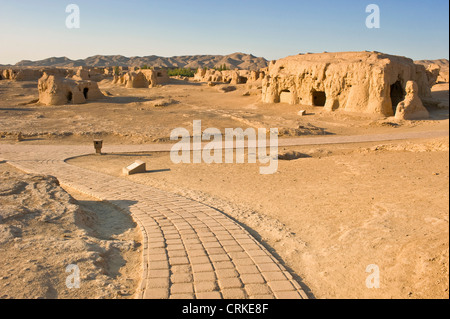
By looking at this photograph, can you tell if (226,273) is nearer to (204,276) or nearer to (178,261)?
(204,276)

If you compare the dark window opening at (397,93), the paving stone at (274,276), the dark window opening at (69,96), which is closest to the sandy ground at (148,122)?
the dark window opening at (69,96)

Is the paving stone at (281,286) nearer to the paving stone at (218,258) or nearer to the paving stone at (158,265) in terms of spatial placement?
the paving stone at (218,258)

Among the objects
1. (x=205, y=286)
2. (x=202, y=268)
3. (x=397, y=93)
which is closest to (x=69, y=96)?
(x=397, y=93)

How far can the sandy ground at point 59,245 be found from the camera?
3.77 m

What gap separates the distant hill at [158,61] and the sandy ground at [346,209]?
10729 cm

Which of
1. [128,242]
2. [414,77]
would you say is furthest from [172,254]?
[414,77]

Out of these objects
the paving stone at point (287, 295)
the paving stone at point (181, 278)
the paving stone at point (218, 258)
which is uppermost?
the paving stone at point (218, 258)

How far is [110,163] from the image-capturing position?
10.8m

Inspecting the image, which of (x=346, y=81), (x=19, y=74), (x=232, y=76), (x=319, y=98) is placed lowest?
(x=319, y=98)

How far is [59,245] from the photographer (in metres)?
4.62

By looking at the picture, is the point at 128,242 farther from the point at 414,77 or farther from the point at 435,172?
the point at 414,77

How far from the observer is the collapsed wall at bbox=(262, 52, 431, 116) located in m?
18.7

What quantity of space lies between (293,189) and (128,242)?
11.8 feet

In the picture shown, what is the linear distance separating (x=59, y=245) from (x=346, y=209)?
14.0 feet
